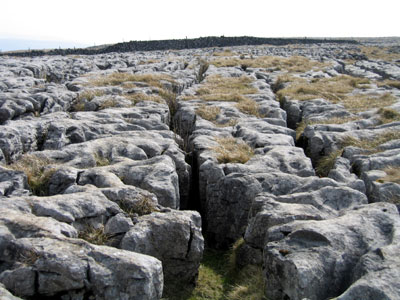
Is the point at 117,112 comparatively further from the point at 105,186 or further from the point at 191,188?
the point at 105,186

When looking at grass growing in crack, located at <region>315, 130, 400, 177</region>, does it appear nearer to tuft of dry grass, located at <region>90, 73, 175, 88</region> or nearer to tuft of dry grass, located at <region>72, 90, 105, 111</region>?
tuft of dry grass, located at <region>72, 90, 105, 111</region>

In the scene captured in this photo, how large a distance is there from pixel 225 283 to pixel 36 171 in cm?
650

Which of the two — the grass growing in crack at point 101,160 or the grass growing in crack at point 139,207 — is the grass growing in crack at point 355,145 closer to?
the grass growing in crack at point 139,207

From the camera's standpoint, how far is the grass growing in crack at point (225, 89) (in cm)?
2339

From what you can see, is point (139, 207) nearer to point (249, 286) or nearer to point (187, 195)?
point (249, 286)

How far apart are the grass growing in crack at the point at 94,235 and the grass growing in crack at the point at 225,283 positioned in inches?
79.8

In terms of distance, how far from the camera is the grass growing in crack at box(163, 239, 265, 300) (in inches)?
336

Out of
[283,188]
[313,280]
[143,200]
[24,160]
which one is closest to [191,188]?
[283,188]

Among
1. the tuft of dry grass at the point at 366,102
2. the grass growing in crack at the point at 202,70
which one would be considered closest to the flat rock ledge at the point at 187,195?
the tuft of dry grass at the point at 366,102

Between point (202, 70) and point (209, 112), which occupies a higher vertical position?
point (202, 70)

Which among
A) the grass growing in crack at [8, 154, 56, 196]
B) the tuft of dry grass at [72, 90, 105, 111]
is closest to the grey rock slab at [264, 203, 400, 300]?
the grass growing in crack at [8, 154, 56, 196]

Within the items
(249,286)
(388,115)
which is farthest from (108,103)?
(388,115)

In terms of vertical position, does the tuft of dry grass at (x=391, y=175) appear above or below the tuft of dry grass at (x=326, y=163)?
above

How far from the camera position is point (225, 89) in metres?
26.2
